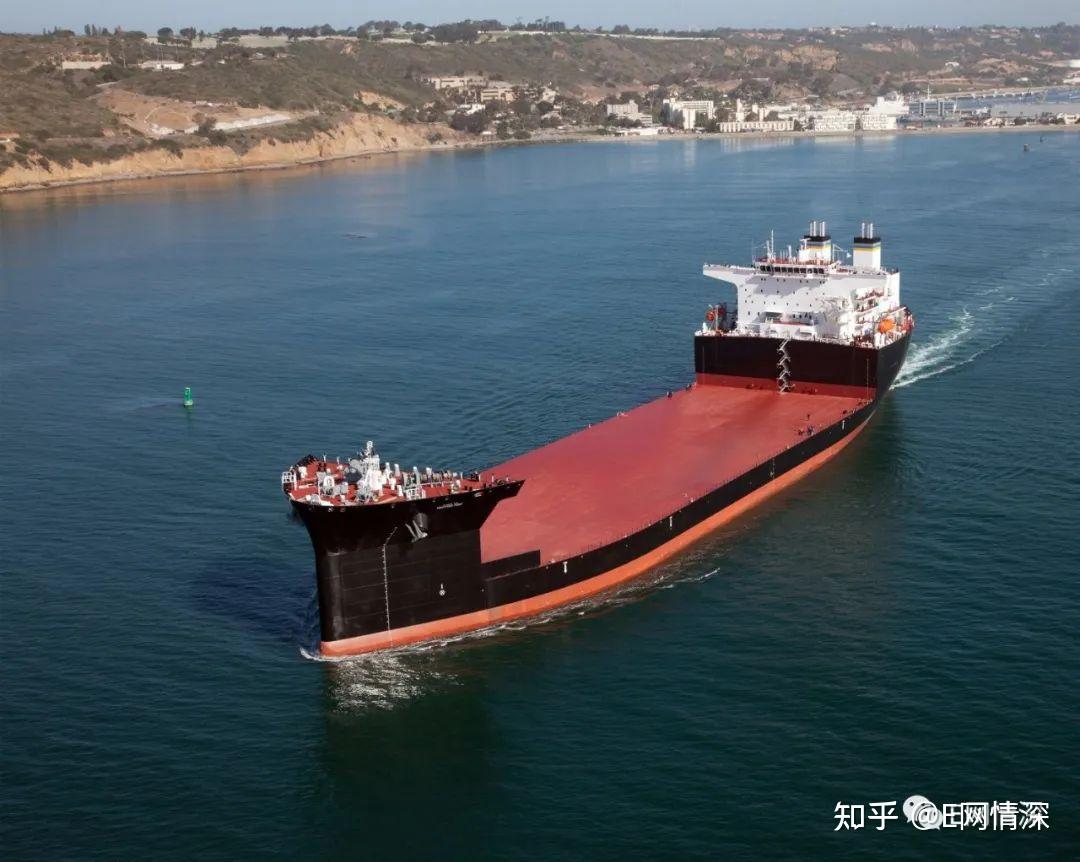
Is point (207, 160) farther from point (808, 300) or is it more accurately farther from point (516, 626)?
point (516, 626)

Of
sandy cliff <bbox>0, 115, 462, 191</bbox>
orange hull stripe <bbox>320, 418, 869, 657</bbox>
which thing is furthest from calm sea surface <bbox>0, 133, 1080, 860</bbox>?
sandy cliff <bbox>0, 115, 462, 191</bbox>

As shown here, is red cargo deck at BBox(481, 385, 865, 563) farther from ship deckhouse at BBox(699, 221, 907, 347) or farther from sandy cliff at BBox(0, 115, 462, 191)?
sandy cliff at BBox(0, 115, 462, 191)

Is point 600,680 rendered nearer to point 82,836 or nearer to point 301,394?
point 82,836

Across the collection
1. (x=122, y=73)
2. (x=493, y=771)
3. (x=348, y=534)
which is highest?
(x=122, y=73)

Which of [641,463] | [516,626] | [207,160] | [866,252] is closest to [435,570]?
[516,626]

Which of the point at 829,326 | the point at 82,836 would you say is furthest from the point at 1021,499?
the point at 82,836

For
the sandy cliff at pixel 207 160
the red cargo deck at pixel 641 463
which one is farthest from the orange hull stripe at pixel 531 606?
the sandy cliff at pixel 207 160
